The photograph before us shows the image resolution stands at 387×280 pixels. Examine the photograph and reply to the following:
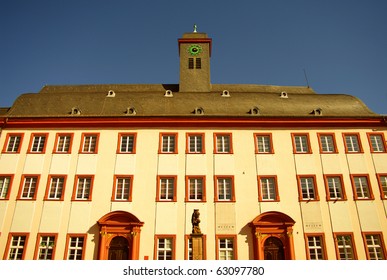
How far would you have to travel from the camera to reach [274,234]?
21.2 metres

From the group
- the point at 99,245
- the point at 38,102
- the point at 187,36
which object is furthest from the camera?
the point at 187,36

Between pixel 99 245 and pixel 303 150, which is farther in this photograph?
pixel 303 150

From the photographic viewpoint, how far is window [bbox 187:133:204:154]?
79.0 ft

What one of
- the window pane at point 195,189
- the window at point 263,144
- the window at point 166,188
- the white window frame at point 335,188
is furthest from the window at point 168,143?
the white window frame at point 335,188

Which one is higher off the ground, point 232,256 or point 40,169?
point 40,169

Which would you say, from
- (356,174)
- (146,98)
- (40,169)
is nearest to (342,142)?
(356,174)

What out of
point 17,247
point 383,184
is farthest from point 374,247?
point 17,247

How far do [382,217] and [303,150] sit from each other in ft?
22.4

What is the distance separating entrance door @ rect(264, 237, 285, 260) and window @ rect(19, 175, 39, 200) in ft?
53.5

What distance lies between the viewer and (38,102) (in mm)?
26766

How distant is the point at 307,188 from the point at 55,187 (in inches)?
706

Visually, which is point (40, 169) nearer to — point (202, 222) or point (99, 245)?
point (99, 245)

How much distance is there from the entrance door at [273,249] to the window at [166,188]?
695 cm

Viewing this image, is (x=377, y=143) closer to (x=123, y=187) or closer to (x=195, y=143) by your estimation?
(x=195, y=143)
